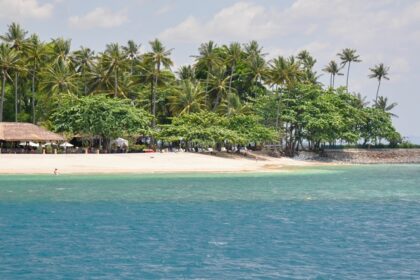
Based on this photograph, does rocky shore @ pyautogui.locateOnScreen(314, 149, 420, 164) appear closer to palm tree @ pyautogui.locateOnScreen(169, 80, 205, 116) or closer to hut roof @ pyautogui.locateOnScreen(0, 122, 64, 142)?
palm tree @ pyautogui.locateOnScreen(169, 80, 205, 116)

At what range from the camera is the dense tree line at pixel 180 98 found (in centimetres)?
7844

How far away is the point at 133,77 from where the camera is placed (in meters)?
93.4

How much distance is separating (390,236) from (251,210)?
9.84 metres

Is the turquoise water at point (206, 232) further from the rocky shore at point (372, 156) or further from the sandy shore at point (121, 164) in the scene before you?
the rocky shore at point (372, 156)

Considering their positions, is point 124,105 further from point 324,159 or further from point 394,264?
point 394,264

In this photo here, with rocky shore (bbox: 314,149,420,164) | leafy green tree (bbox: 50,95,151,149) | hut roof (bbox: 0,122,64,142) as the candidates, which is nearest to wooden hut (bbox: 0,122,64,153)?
hut roof (bbox: 0,122,64,142)

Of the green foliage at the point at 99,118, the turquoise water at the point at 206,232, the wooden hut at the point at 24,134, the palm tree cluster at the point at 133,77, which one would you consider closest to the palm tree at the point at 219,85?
A: the palm tree cluster at the point at 133,77

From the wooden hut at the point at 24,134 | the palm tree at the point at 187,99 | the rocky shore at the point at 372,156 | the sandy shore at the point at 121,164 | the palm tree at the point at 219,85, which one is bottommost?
the sandy shore at the point at 121,164

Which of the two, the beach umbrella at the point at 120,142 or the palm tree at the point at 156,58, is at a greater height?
the palm tree at the point at 156,58

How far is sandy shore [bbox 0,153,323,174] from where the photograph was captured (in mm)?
59656

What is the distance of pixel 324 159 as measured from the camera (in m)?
95.5

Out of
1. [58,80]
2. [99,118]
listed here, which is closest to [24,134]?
[99,118]

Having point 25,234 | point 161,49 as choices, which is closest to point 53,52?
point 161,49

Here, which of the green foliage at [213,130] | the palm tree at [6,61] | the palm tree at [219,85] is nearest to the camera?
the green foliage at [213,130]
